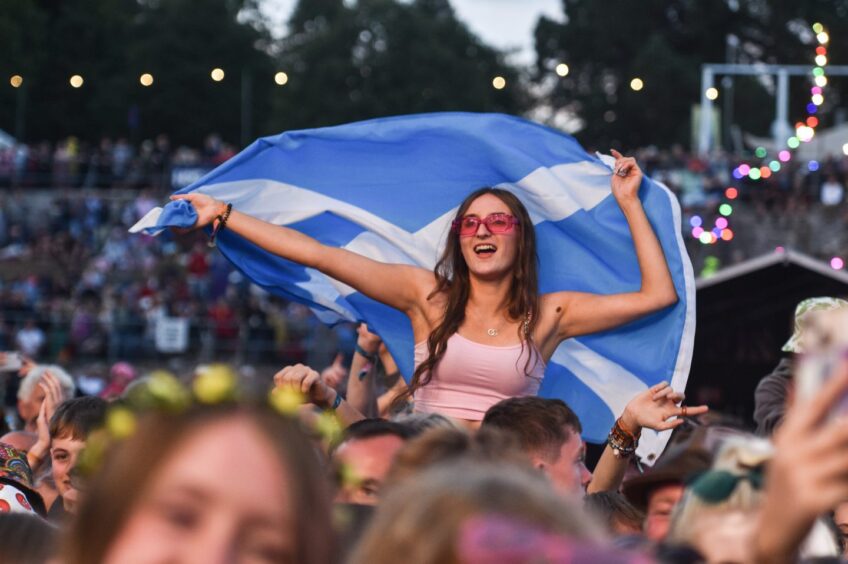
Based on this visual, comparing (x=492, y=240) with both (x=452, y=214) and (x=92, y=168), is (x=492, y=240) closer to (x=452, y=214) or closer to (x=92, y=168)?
(x=452, y=214)

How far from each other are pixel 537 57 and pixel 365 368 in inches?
2596

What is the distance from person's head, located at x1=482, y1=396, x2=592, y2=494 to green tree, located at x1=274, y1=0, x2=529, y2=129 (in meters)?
56.0

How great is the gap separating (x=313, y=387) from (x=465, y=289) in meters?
1.03

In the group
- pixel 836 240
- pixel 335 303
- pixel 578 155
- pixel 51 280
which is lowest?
pixel 51 280

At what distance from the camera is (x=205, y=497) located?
6.98 feet

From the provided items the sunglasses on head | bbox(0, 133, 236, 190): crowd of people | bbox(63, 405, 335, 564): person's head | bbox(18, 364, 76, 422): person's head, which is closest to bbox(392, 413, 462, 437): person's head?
bbox(63, 405, 335, 564): person's head

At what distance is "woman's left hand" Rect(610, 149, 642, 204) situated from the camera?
6.02m

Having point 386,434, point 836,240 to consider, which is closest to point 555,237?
point 386,434

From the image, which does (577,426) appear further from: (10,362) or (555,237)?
(10,362)

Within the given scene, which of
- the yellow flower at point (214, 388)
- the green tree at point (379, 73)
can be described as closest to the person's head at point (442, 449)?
the yellow flower at point (214, 388)

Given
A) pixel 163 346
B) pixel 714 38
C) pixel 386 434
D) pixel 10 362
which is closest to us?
pixel 386 434

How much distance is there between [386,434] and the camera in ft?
12.0

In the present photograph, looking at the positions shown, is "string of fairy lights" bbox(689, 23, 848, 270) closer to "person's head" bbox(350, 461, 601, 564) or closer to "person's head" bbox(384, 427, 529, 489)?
"person's head" bbox(384, 427, 529, 489)

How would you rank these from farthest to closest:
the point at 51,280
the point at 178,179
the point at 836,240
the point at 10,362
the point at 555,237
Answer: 1. the point at 178,179
2. the point at 51,280
3. the point at 836,240
4. the point at 10,362
5. the point at 555,237
